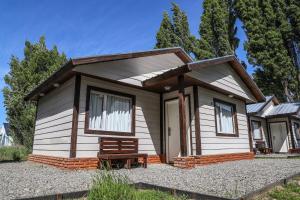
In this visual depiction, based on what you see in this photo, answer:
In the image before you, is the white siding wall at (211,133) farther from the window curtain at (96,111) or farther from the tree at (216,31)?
the tree at (216,31)

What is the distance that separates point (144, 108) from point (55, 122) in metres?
3.23

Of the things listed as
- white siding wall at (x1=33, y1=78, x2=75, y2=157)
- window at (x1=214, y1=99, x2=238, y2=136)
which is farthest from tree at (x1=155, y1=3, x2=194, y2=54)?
white siding wall at (x1=33, y1=78, x2=75, y2=157)

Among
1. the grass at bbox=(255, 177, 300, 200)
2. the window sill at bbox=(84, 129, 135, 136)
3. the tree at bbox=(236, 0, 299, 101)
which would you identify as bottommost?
the grass at bbox=(255, 177, 300, 200)

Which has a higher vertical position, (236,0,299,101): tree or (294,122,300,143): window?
(236,0,299,101): tree

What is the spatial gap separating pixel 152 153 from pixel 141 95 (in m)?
2.21

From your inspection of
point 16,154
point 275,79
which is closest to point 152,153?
point 16,154

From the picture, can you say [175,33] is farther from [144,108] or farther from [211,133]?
[211,133]

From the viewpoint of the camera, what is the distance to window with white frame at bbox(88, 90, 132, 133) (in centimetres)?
785

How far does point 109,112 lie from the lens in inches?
325

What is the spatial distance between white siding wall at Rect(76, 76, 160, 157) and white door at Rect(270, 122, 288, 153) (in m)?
13.1

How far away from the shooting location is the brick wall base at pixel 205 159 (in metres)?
7.33

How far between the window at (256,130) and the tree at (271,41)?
7030mm

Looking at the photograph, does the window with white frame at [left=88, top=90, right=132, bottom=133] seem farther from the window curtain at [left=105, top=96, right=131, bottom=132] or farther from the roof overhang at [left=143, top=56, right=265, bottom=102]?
the roof overhang at [left=143, top=56, right=265, bottom=102]

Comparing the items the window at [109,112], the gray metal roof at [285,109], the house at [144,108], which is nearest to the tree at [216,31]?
the gray metal roof at [285,109]
